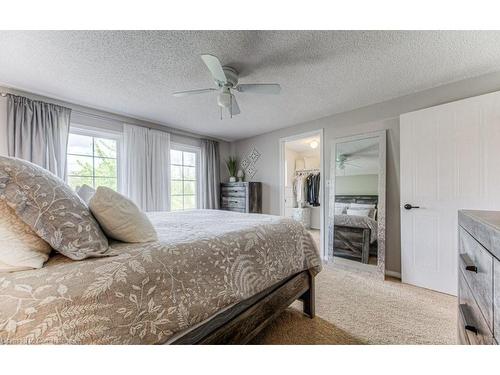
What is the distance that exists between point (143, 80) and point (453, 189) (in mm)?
3426

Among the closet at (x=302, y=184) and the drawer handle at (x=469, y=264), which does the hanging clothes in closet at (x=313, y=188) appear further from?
the drawer handle at (x=469, y=264)

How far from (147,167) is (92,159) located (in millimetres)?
728

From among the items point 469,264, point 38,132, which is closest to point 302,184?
point 469,264

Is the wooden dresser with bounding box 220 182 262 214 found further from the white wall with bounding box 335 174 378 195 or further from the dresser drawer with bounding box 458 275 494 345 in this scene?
the dresser drawer with bounding box 458 275 494 345

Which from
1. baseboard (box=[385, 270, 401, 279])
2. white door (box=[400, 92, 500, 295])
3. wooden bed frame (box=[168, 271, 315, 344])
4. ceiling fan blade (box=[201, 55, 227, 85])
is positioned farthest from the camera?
baseboard (box=[385, 270, 401, 279])

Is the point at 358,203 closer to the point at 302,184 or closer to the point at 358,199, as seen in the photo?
the point at 358,199

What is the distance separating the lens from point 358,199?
9.63ft

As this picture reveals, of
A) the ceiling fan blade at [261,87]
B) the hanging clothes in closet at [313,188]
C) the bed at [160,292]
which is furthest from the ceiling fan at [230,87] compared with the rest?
the hanging clothes in closet at [313,188]

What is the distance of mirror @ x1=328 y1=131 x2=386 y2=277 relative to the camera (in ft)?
8.97

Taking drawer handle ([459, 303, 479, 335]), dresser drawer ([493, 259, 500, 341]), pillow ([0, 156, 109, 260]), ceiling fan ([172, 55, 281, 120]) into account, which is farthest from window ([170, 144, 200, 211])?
dresser drawer ([493, 259, 500, 341])

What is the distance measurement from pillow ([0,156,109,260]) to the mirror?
9.80 feet

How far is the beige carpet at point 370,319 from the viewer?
152cm

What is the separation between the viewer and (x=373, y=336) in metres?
1.54

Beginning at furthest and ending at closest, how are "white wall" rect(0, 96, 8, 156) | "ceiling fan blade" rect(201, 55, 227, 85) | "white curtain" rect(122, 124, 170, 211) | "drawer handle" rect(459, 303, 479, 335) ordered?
"white curtain" rect(122, 124, 170, 211)
"white wall" rect(0, 96, 8, 156)
"ceiling fan blade" rect(201, 55, 227, 85)
"drawer handle" rect(459, 303, 479, 335)
